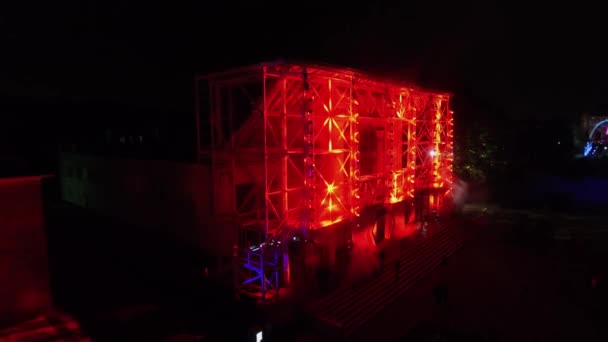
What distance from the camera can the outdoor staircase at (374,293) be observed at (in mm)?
13141

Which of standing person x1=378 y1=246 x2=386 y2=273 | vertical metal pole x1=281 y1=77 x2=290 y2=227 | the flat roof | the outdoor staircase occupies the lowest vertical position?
the outdoor staircase

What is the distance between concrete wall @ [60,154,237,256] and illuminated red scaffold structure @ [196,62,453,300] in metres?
1.15

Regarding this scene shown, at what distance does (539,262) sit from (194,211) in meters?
18.3

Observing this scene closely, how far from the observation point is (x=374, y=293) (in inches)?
590

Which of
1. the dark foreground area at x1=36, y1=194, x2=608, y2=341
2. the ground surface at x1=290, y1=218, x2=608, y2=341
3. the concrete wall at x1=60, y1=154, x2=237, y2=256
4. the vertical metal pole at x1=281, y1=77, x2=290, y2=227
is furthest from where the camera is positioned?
the concrete wall at x1=60, y1=154, x2=237, y2=256

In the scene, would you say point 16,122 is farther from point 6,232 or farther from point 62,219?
point 6,232

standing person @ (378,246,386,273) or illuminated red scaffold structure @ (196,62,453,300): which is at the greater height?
illuminated red scaffold structure @ (196,62,453,300)

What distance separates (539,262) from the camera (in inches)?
768

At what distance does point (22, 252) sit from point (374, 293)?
40.9 feet

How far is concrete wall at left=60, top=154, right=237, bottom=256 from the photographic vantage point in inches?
648

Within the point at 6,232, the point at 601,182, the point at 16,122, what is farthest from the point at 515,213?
the point at 16,122

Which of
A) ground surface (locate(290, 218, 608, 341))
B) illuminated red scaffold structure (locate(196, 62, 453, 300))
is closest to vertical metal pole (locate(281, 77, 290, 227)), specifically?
illuminated red scaffold structure (locate(196, 62, 453, 300))

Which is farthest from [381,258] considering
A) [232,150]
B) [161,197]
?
[161,197]

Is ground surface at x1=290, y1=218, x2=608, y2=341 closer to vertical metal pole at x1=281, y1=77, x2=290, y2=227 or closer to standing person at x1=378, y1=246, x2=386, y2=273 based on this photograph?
standing person at x1=378, y1=246, x2=386, y2=273
